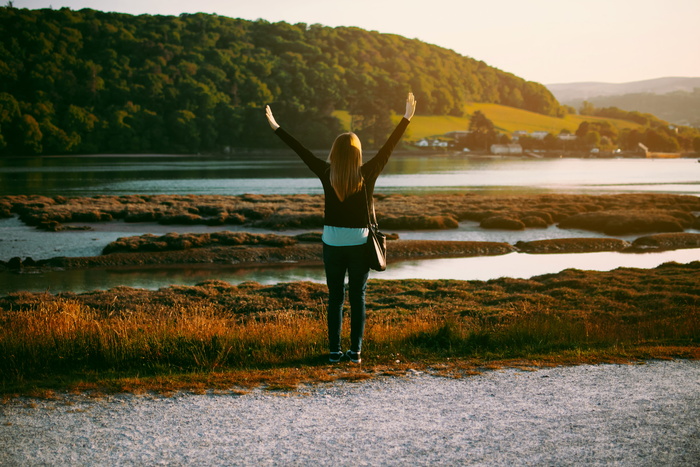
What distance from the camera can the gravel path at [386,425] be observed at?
226 inches

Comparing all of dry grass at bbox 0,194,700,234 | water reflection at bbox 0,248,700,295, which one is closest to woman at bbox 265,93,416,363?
water reflection at bbox 0,248,700,295

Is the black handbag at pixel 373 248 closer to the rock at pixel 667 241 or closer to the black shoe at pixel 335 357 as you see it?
the black shoe at pixel 335 357

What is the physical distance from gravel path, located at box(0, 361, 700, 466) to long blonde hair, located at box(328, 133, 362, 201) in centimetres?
242

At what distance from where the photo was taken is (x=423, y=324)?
11.6 m

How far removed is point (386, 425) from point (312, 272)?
25.1 metres

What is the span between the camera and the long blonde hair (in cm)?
782

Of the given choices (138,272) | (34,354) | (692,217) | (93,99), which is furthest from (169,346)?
(93,99)

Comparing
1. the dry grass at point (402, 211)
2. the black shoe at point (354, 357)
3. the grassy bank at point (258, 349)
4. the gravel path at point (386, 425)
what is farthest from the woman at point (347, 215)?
the dry grass at point (402, 211)

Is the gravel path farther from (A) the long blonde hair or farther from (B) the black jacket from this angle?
(A) the long blonde hair

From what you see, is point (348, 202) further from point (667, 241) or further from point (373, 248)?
point (667, 241)

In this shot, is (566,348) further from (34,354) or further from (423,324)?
(34,354)

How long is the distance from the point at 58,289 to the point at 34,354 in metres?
19.2

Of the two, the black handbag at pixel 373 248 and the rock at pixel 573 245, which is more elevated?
the black handbag at pixel 373 248

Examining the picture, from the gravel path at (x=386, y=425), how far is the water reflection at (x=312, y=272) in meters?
21.0
